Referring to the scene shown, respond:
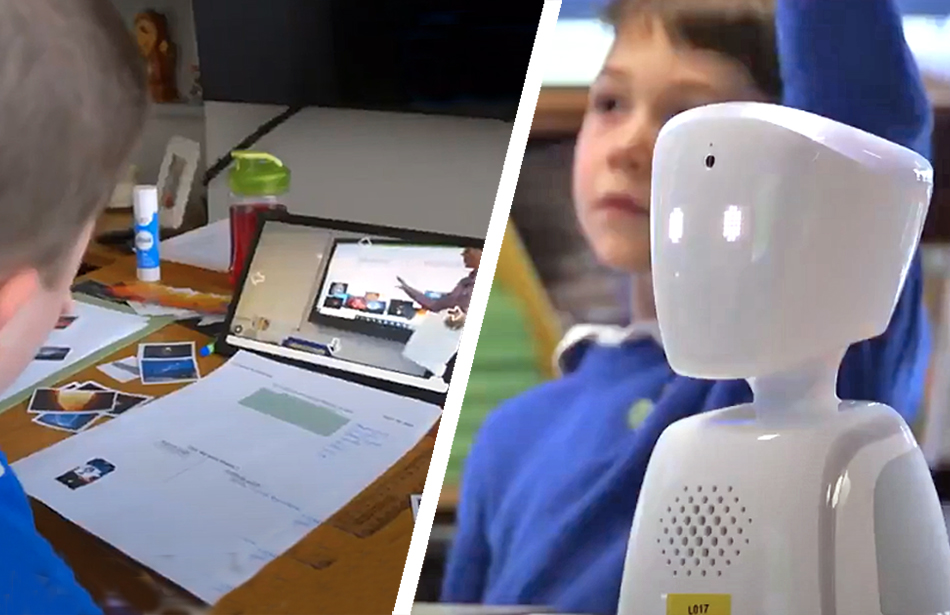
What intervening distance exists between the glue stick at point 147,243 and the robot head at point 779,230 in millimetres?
699

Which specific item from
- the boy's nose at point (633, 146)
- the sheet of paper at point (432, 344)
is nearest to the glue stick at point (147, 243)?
the sheet of paper at point (432, 344)

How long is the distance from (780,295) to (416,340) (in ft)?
1.33

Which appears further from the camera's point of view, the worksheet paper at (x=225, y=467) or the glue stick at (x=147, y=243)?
the glue stick at (x=147, y=243)

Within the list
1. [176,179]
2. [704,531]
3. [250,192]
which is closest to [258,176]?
[250,192]

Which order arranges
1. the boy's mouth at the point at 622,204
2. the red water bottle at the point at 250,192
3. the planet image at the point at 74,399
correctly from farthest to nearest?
the red water bottle at the point at 250,192 → the planet image at the point at 74,399 → the boy's mouth at the point at 622,204

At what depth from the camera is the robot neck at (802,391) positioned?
Result: 0.52 metres

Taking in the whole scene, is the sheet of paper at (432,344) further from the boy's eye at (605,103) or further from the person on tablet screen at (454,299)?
the boy's eye at (605,103)

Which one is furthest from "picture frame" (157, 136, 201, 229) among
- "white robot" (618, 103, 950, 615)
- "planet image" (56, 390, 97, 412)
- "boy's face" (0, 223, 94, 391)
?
"white robot" (618, 103, 950, 615)

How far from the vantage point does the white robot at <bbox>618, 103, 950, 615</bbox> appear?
0.49m

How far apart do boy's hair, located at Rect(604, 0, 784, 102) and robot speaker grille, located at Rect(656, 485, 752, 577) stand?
225 mm

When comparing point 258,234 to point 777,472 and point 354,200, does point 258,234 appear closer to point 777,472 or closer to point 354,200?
point 354,200

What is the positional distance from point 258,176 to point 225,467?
0.40 meters

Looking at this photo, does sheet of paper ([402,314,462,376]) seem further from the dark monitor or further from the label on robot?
the label on robot

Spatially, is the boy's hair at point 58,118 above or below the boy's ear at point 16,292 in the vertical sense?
above
